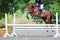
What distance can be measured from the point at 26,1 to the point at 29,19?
767 millimetres

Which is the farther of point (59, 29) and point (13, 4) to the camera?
point (13, 4)

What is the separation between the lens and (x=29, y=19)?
34.0ft

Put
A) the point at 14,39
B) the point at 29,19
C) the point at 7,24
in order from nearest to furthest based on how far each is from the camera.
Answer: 1. the point at 14,39
2. the point at 7,24
3. the point at 29,19

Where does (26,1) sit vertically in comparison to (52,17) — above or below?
above

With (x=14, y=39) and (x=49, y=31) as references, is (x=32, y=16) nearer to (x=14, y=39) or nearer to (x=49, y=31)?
(x=49, y=31)

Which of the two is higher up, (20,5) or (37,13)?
(20,5)

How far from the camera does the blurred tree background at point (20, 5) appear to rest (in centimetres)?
1040

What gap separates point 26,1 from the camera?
10469mm

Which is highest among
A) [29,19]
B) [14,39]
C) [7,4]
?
[7,4]

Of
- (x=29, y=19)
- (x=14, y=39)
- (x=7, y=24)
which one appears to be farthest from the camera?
(x=29, y=19)

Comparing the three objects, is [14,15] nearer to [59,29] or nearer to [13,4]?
[13,4]

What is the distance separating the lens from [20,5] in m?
10.4

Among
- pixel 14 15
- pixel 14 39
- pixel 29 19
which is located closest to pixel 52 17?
pixel 29 19

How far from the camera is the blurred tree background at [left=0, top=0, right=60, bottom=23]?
1040 centimetres
